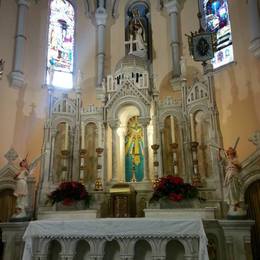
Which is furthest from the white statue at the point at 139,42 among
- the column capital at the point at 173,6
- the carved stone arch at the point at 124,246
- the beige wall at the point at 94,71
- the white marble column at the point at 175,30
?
the carved stone arch at the point at 124,246

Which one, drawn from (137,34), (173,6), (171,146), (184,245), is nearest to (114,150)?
(171,146)

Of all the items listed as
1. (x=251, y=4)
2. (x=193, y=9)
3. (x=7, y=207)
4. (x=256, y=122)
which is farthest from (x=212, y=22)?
(x=7, y=207)

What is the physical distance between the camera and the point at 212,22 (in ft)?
39.2

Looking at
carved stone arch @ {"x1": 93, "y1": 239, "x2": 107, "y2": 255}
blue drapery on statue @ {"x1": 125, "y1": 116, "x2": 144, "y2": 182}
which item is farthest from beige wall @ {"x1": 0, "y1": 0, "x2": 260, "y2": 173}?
carved stone arch @ {"x1": 93, "y1": 239, "x2": 107, "y2": 255}

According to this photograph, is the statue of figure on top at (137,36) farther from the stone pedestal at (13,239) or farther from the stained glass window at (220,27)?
the stone pedestal at (13,239)

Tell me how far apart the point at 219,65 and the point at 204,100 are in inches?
119

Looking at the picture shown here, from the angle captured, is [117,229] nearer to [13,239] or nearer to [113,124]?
[13,239]

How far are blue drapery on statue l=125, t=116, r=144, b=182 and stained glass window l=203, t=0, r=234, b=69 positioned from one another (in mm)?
3915

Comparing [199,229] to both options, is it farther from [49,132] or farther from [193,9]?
[193,9]

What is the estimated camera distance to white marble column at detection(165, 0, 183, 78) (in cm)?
1138

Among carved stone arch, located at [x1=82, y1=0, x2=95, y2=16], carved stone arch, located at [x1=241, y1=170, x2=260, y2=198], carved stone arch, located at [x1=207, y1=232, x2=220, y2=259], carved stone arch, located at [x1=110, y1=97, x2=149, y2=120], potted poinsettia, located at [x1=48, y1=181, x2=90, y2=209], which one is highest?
carved stone arch, located at [x1=82, y1=0, x2=95, y2=16]

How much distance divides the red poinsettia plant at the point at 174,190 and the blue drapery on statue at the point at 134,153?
1.69 metres

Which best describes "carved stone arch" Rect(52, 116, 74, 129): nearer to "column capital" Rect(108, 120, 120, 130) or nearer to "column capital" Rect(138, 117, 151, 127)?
"column capital" Rect(108, 120, 120, 130)

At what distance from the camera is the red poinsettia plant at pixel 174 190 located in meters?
7.16
